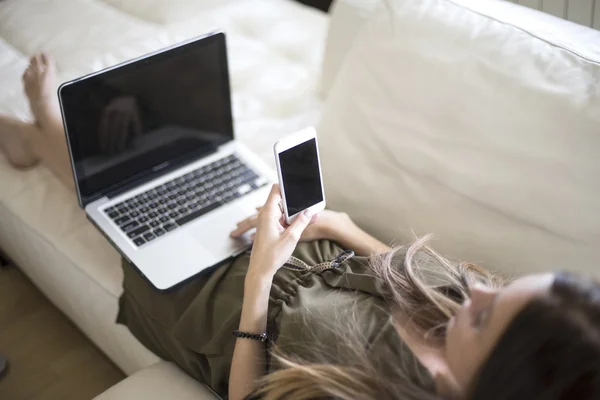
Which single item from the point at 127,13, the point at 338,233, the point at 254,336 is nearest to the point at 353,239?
the point at 338,233

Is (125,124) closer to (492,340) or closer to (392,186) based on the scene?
(392,186)

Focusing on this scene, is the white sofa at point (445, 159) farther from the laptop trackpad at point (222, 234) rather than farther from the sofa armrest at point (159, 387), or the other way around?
the laptop trackpad at point (222, 234)

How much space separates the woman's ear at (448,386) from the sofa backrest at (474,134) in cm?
29

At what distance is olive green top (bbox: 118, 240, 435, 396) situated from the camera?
2.64 ft

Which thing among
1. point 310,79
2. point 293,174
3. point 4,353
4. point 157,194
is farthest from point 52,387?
point 310,79

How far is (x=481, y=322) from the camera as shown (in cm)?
71

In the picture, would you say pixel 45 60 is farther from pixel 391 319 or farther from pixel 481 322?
pixel 481 322

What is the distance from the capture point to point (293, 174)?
3.12 ft

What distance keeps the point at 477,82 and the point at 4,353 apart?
3.71 feet

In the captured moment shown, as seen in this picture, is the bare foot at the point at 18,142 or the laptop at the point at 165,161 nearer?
the laptop at the point at 165,161

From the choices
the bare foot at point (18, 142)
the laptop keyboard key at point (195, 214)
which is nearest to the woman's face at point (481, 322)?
the laptop keyboard key at point (195, 214)

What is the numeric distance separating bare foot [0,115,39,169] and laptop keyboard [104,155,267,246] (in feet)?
0.97

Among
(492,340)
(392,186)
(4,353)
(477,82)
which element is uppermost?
(477,82)

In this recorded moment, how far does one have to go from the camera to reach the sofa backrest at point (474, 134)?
2.97 feet
